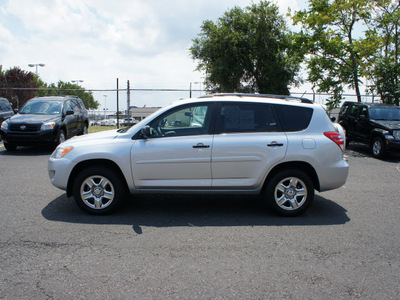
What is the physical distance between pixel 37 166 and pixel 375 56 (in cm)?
1463

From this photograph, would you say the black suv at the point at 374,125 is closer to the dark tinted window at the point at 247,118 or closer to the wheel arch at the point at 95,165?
the dark tinted window at the point at 247,118

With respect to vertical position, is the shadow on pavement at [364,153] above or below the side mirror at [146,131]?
below

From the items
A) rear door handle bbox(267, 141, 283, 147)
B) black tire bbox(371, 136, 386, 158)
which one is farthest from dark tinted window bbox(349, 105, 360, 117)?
rear door handle bbox(267, 141, 283, 147)

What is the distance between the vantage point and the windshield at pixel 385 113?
41.4 ft

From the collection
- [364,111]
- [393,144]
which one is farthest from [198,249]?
[364,111]

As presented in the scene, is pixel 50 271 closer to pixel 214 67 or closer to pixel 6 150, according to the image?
pixel 6 150

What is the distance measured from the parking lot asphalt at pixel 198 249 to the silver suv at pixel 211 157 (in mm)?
401

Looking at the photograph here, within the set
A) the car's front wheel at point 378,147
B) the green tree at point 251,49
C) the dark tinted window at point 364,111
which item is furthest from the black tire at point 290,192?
the green tree at point 251,49

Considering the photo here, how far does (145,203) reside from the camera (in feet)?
20.1

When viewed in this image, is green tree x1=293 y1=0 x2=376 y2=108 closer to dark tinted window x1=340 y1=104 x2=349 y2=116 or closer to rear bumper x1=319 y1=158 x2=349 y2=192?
dark tinted window x1=340 y1=104 x2=349 y2=116

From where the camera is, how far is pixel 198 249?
13.8 ft

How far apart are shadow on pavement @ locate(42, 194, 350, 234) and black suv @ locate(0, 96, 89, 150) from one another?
5992mm

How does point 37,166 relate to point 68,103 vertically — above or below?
below

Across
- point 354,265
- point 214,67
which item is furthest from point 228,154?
point 214,67
